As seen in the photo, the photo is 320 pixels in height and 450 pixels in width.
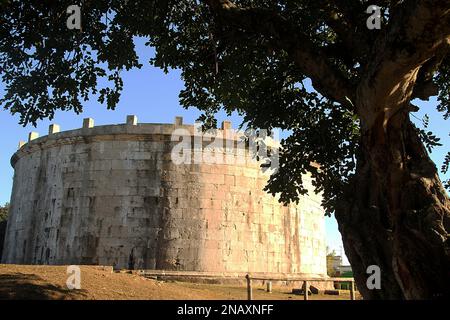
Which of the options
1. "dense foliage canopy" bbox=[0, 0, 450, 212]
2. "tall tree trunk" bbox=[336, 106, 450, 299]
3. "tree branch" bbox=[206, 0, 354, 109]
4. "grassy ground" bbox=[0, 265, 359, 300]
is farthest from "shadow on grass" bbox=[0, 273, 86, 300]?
"tree branch" bbox=[206, 0, 354, 109]

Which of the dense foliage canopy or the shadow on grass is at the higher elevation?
the dense foliage canopy

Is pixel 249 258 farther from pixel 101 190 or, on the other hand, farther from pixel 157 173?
pixel 101 190

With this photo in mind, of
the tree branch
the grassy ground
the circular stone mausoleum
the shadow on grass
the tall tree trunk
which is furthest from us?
the circular stone mausoleum

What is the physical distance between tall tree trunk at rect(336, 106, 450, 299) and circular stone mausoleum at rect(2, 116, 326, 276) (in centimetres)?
1271

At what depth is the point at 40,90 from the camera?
859 cm

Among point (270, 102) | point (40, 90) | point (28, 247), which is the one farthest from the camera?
point (28, 247)

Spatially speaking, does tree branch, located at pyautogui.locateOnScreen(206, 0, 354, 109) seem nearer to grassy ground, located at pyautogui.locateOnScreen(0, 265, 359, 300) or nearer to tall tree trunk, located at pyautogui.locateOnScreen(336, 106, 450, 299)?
tall tree trunk, located at pyautogui.locateOnScreen(336, 106, 450, 299)

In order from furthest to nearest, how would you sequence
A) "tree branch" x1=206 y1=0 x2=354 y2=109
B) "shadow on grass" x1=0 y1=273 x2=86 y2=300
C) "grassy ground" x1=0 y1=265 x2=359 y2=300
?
"grassy ground" x1=0 y1=265 x2=359 y2=300 → "shadow on grass" x1=0 y1=273 x2=86 y2=300 → "tree branch" x1=206 y1=0 x2=354 y2=109

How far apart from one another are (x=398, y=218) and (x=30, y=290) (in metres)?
7.36

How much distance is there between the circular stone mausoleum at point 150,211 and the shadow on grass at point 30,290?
9020 mm

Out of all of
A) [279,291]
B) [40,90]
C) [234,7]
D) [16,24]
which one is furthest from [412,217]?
[279,291]

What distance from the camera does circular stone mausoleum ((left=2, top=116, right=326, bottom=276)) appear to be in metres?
19.4
